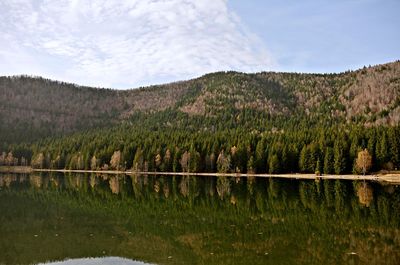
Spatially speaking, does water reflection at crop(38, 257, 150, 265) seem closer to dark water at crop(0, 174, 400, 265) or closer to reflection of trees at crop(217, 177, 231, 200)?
dark water at crop(0, 174, 400, 265)

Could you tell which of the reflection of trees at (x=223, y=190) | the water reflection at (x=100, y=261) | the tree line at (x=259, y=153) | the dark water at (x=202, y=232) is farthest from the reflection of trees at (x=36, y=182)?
the water reflection at (x=100, y=261)

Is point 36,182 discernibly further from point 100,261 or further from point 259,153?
point 100,261

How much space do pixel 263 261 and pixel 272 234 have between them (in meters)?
8.83

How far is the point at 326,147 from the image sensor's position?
13738cm

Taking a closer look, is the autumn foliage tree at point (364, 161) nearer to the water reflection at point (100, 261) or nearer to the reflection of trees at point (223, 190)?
the reflection of trees at point (223, 190)

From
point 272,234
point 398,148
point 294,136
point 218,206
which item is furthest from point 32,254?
point 294,136

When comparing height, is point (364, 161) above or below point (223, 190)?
above


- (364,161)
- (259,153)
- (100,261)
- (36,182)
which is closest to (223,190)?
(36,182)

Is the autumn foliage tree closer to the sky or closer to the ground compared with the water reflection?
closer to the sky

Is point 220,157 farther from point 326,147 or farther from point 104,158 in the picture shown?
point 104,158

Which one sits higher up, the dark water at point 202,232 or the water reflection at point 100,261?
the dark water at point 202,232

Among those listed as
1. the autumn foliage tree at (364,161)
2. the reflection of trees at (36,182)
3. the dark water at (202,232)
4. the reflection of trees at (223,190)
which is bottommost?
the dark water at (202,232)

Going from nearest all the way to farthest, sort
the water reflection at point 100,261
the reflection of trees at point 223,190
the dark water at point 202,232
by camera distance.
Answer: the water reflection at point 100,261
the dark water at point 202,232
the reflection of trees at point 223,190

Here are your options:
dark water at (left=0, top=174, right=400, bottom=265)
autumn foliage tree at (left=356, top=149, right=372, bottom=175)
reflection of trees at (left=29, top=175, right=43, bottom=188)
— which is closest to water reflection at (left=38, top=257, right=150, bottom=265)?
dark water at (left=0, top=174, right=400, bottom=265)
